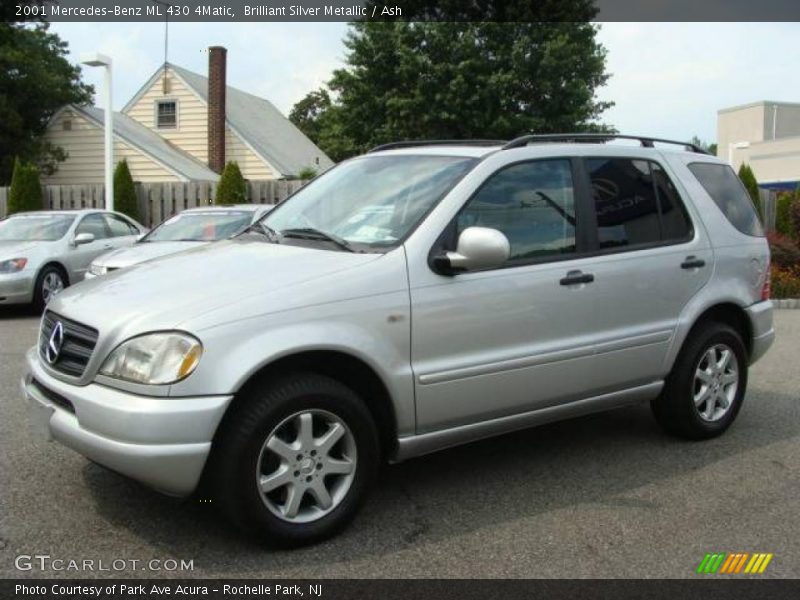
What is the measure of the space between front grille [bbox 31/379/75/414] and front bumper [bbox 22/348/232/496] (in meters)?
0.12

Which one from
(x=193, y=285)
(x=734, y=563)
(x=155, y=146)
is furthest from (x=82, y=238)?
(x=155, y=146)

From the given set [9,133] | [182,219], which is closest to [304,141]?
[9,133]

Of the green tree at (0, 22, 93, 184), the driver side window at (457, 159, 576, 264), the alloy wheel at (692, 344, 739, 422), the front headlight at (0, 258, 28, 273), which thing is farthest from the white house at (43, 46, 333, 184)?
the driver side window at (457, 159, 576, 264)

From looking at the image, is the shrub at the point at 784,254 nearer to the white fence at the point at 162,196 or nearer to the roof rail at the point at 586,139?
the white fence at the point at 162,196

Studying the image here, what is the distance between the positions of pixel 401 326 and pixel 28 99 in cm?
3380

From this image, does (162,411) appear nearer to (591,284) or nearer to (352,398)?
(352,398)

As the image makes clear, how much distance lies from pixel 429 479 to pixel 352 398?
1.13 meters

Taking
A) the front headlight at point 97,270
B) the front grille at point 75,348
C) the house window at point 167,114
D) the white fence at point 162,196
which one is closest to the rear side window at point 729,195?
the front grille at point 75,348

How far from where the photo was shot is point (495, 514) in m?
4.09

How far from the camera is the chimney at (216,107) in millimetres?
26859

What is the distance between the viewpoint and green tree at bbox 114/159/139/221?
1916 centimetres

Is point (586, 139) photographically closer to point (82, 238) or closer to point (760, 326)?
point (760, 326)

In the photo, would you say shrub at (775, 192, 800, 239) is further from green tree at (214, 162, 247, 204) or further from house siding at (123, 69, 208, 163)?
house siding at (123, 69, 208, 163)

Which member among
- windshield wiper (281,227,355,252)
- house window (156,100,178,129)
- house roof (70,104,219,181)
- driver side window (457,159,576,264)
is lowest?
windshield wiper (281,227,355,252)
